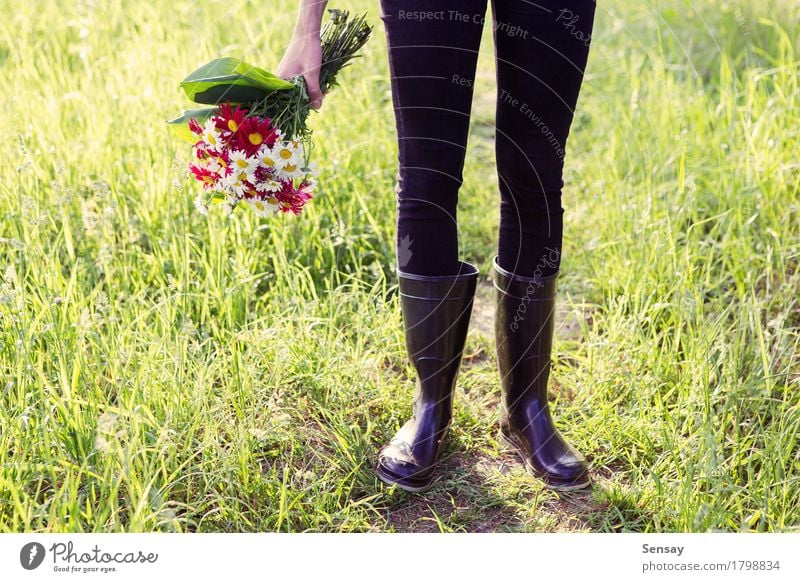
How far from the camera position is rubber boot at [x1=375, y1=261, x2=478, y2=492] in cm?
174

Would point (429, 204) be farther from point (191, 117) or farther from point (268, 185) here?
point (191, 117)

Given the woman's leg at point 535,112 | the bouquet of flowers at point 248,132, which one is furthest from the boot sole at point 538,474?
the bouquet of flowers at point 248,132

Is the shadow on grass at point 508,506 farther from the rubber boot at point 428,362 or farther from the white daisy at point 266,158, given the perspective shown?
the white daisy at point 266,158

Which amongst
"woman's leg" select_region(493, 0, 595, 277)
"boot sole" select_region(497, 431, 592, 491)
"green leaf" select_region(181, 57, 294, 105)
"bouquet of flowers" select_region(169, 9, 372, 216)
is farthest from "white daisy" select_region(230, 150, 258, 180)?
"boot sole" select_region(497, 431, 592, 491)

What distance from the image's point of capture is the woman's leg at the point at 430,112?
1512 mm

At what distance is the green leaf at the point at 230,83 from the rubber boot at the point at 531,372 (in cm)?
62

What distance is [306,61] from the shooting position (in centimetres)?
162

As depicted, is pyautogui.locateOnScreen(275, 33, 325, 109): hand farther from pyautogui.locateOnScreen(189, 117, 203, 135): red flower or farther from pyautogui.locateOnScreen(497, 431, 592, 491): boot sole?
pyautogui.locateOnScreen(497, 431, 592, 491): boot sole

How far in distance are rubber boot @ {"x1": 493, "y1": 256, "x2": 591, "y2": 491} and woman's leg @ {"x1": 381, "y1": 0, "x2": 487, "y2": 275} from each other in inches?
6.3

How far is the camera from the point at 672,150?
2.83 m

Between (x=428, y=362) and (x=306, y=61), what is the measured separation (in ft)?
2.19
